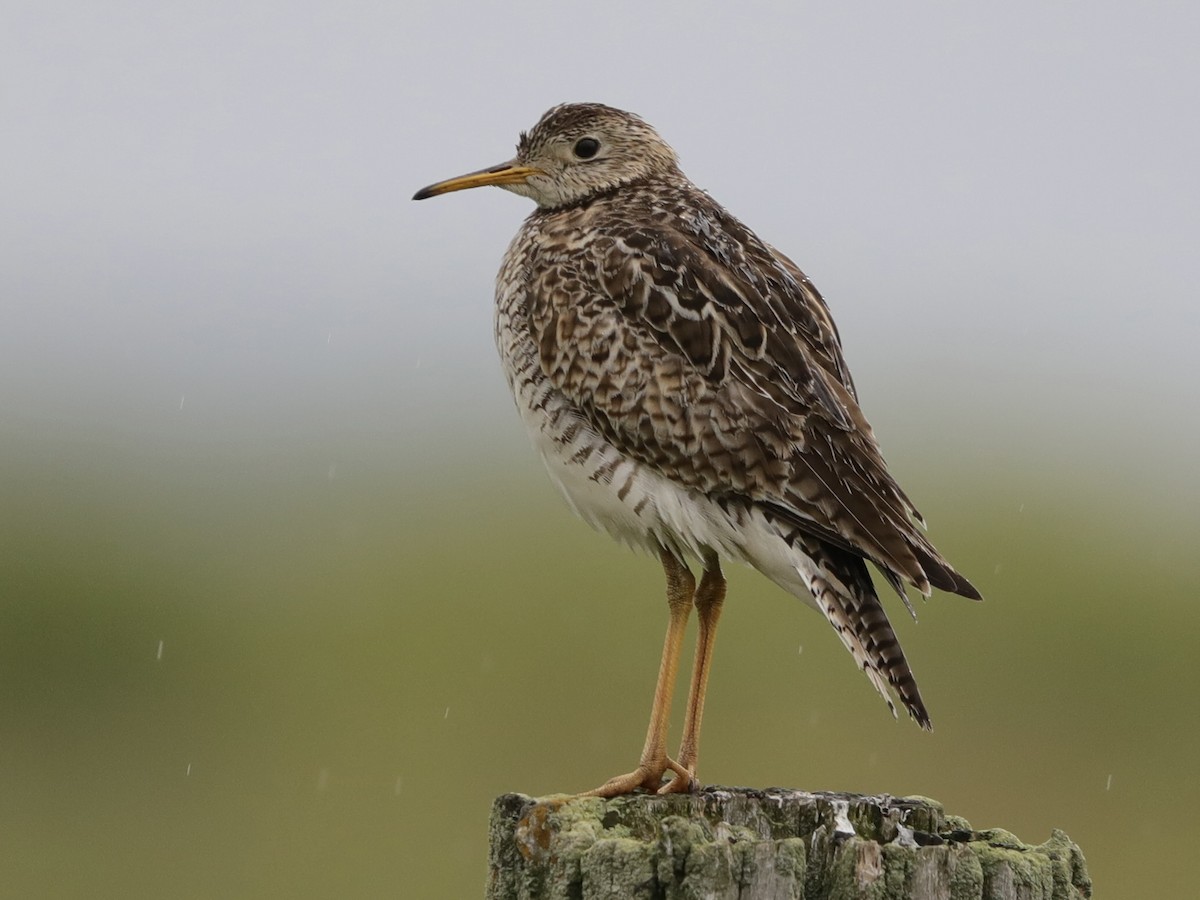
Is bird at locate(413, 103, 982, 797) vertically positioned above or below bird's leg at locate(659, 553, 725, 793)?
above

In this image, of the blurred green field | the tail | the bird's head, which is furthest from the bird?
the blurred green field

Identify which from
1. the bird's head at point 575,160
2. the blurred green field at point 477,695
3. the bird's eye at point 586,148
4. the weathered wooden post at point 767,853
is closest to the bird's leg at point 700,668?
the weathered wooden post at point 767,853

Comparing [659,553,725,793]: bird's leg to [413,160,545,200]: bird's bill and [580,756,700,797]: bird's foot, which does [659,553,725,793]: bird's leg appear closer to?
[580,756,700,797]: bird's foot

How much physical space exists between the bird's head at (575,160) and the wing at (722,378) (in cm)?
118

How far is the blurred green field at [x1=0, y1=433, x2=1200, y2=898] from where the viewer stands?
53.8ft

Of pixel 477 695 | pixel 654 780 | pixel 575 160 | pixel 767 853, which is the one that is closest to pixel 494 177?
pixel 575 160

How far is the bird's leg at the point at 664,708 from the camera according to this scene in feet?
28.8

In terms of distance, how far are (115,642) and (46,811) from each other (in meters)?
2.82

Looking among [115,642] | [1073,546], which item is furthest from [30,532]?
[1073,546]

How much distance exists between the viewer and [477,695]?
1808 centimetres

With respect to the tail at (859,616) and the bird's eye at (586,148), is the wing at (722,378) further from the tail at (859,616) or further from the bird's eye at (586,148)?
the bird's eye at (586,148)

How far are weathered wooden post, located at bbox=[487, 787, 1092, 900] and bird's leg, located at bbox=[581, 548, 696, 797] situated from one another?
1043mm

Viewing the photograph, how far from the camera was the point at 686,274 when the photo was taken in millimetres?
9117

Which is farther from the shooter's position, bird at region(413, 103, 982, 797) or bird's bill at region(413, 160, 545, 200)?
bird's bill at region(413, 160, 545, 200)
